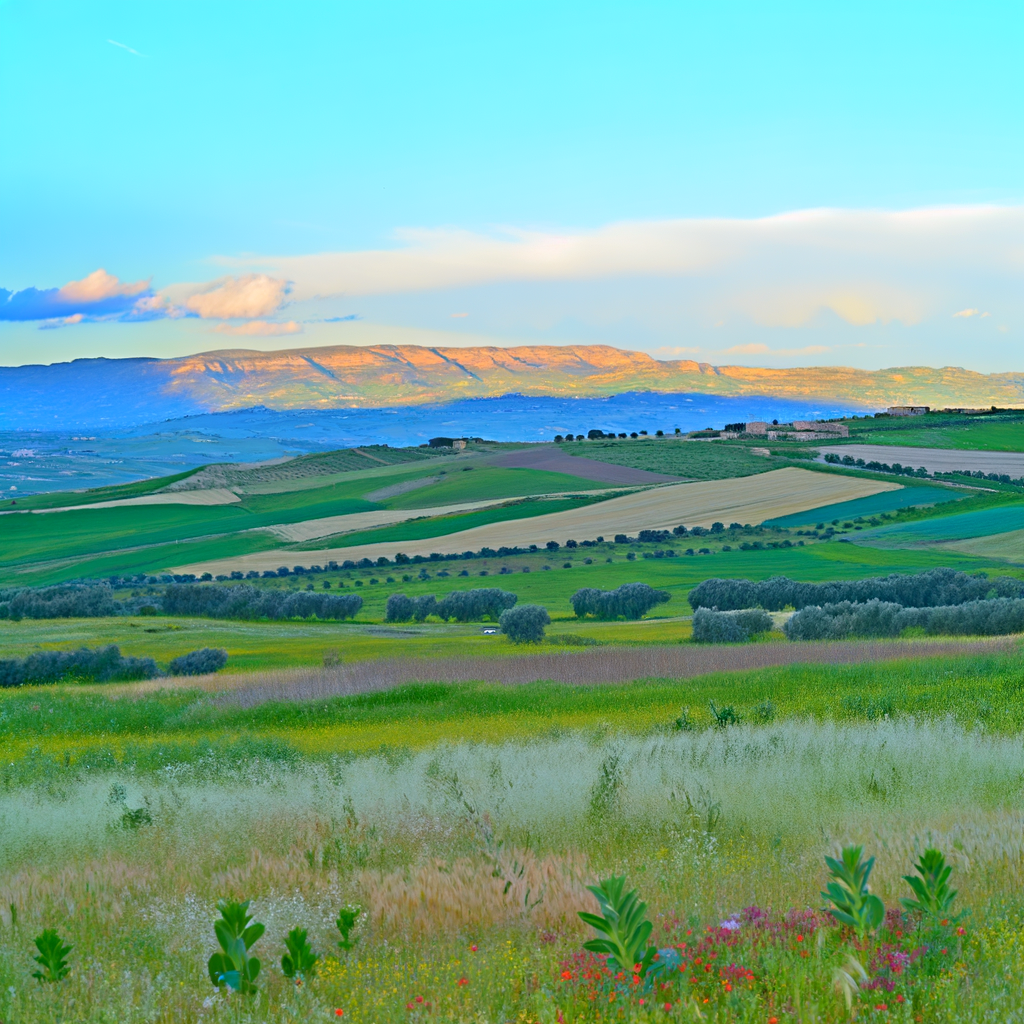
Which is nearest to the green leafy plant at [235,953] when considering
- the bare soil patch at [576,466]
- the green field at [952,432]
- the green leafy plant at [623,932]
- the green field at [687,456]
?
the green leafy plant at [623,932]

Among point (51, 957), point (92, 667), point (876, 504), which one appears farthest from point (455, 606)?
point (51, 957)

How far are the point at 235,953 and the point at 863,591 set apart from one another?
45029 mm

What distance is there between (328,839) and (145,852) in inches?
69.9

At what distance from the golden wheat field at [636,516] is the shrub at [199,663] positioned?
4464 centimetres

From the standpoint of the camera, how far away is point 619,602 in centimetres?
5147

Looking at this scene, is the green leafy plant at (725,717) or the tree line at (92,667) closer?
the green leafy plant at (725,717)

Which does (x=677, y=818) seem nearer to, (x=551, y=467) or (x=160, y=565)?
(x=160, y=565)

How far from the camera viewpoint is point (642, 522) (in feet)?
→ 268

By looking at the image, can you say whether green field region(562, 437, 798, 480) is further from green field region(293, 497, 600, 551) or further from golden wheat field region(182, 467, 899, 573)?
green field region(293, 497, 600, 551)

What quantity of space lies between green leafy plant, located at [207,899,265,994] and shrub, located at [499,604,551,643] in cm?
3257

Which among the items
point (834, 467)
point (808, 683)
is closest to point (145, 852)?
point (808, 683)

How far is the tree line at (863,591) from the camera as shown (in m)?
43.6

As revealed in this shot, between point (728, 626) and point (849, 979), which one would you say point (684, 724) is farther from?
point (728, 626)

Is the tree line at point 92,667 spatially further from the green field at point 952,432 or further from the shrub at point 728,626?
the green field at point 952,432
